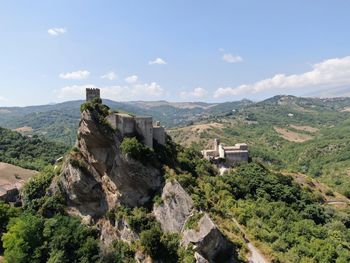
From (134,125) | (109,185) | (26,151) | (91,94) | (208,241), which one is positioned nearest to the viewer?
(208,241)

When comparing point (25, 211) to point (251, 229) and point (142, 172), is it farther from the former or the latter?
point (251, 229)

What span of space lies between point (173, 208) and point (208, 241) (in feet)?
23.6

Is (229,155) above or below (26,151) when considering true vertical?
above

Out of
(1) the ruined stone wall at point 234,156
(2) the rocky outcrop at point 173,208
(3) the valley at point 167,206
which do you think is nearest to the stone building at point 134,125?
(3) the valley at point 167,206

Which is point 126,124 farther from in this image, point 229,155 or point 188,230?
point 229,155

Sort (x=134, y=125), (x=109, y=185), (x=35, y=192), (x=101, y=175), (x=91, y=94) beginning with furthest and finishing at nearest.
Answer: (x=35, y=192) < (x=91, y=94) < (x=101, y=175) < (x=109, y=185) < (x=134, y=125)

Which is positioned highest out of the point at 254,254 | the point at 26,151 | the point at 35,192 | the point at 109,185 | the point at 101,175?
the point at 101,175

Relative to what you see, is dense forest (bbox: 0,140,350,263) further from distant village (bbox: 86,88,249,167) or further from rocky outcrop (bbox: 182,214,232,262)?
distant village (bbox: 86,88,249,167)

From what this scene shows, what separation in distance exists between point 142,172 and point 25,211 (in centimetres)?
2063

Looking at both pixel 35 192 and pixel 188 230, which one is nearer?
pixel 188 230

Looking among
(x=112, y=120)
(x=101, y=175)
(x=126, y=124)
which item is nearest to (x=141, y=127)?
(x=126, y=124)

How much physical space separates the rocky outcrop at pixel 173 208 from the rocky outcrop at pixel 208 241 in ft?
9.39

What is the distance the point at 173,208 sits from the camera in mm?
47188

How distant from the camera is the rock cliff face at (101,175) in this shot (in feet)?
169
